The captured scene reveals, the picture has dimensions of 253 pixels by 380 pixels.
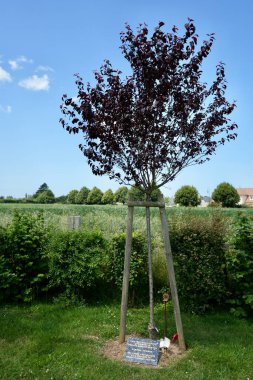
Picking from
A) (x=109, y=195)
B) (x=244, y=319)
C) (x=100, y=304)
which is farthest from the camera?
(x=109, y=195)

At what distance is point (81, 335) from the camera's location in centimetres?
529

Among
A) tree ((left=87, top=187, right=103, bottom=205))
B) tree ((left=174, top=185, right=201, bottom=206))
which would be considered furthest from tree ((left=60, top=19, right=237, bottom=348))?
tree ((left=87, top=187, right=103, bottom=205))

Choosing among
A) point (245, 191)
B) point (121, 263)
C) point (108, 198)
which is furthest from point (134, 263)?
point (245, 191)

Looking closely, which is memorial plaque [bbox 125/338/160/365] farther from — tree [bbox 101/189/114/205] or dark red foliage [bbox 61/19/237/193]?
tree [bbox 101/189/114/205]

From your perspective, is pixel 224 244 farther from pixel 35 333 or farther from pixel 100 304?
pixel 35 333

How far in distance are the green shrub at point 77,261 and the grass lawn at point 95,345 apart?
439 millimetres

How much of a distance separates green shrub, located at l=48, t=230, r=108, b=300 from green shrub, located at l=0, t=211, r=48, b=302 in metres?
0.34

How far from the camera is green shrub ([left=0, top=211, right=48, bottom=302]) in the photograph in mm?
7012

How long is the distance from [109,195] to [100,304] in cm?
4499

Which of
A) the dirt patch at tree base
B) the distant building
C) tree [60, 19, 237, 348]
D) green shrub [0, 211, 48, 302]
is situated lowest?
the dirt patch at tree base

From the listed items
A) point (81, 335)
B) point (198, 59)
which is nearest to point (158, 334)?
point (81, 335)

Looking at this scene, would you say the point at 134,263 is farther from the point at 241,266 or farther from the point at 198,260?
the point at 241,266

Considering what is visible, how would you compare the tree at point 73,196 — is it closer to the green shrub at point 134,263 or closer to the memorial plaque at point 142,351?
the green shrub at point 134,263

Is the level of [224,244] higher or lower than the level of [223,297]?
higher
